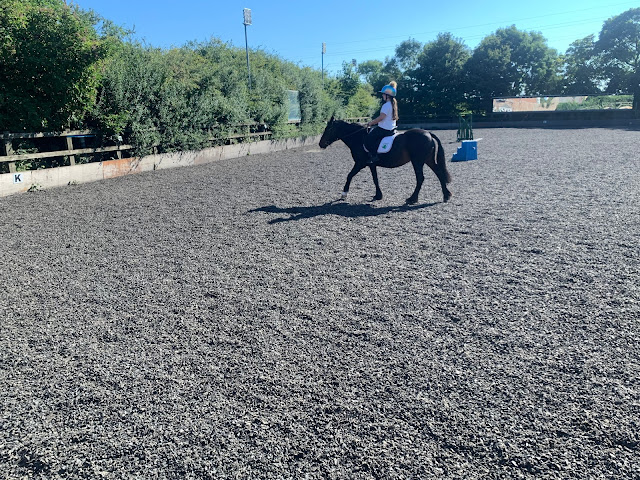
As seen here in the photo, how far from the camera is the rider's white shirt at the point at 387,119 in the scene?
7863mm

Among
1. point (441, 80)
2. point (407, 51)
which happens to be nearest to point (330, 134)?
point (441, 80)

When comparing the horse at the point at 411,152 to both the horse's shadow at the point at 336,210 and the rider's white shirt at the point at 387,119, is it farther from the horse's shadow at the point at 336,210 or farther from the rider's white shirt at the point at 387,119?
the horse's shadow at the point at 336,210

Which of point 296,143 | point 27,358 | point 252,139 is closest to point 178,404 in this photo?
point 27,358

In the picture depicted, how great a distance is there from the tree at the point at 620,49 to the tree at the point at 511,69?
13.6ft

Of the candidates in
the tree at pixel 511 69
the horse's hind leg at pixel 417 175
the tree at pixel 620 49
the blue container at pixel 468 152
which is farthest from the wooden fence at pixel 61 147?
the tree at pixel 620 49

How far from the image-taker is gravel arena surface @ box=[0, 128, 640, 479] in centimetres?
227

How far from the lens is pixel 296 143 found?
78.2 feet

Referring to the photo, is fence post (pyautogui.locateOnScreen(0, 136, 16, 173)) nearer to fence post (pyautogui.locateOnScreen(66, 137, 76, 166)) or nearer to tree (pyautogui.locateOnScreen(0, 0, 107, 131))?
tree (pyautogui.locateOnScreen(0, 0, 107, 131))

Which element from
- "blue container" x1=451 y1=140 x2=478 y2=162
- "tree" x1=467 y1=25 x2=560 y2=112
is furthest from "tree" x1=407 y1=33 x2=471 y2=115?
"blue container" x1=451 y1=140 x2=478 y2=162

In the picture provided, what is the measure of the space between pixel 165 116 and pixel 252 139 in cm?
608

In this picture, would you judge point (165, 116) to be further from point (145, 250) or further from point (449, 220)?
point (449, 220)

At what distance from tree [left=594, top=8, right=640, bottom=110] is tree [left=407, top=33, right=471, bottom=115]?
1259cm

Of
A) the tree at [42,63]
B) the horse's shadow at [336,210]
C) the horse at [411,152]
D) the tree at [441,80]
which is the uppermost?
the tree at [441,80]

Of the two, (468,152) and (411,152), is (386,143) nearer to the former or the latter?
(411,152)
